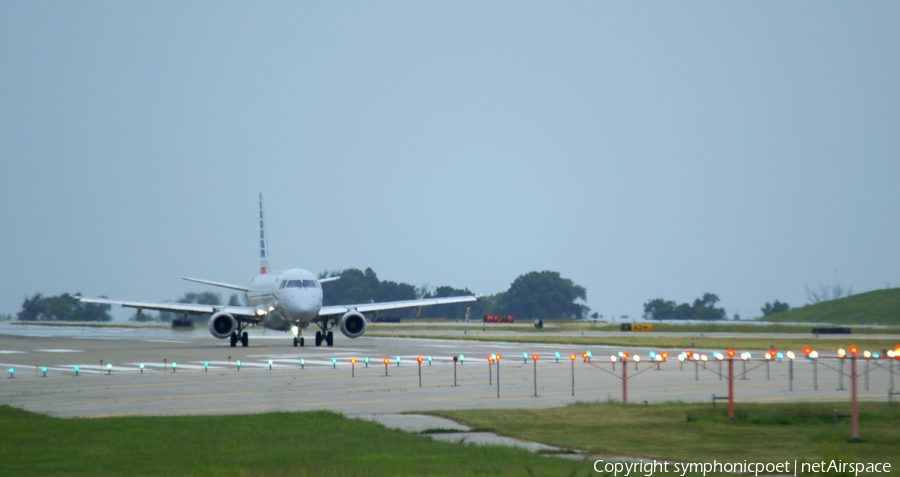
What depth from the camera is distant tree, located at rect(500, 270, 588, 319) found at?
151500 millimetres

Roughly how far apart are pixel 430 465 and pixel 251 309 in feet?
129

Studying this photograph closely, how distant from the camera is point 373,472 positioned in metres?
12.6

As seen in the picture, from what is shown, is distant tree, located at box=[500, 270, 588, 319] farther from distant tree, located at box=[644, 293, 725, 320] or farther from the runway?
the runway

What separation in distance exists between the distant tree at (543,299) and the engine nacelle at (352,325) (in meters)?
100

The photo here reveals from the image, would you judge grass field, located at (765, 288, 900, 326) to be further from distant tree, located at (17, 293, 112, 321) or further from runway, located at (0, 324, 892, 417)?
distant tree, located at (17, 293, 112, 321)

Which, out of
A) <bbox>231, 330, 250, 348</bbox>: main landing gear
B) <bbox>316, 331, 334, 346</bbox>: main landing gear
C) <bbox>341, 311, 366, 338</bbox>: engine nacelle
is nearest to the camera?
<bbox>316, 331, 334, 346</bbox>: main landing gear

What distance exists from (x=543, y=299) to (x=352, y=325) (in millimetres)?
102400

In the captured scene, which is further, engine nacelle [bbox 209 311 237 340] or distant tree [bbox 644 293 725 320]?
distant tree [bbox 644 293 725 320]

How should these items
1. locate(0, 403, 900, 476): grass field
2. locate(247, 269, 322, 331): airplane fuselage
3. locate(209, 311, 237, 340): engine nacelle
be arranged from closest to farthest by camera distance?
locate(0, 403, 900, 476): grass field → locate(247, 269, 322, 331): airplane fuselage → locate(209, 311, 237, 340): engine nacelle

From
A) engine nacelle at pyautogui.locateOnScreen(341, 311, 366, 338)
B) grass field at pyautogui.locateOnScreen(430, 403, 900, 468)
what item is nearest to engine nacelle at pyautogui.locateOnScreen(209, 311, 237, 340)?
engine nacelle at pyautogui.locateOnScreen(341, 311, 366, 338)

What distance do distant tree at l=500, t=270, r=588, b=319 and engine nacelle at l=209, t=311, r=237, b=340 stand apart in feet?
336

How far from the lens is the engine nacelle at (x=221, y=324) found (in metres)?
49.6

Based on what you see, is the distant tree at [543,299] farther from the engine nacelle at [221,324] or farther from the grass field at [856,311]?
the engine nacelle at [221,324]

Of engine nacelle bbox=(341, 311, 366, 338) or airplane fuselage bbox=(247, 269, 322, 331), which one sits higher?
airplane fuselage bbox=(247, 269, 322, 331)
